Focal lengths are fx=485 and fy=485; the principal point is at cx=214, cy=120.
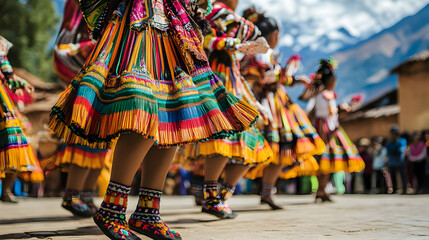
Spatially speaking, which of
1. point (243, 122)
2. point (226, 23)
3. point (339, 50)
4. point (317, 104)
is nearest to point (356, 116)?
point (339, 50)

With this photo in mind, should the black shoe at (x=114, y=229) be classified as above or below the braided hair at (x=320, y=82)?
below

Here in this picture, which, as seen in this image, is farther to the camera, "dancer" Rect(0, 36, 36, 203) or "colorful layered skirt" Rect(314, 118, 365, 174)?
"colorful layered skirt" Rect(314, 118, 365, 174)

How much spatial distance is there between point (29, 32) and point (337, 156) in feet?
84.6

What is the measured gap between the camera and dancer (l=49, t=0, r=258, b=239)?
2197 millimetres

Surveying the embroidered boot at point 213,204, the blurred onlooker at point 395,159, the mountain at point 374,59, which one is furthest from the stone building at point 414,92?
the embroidered boot at point 213,204

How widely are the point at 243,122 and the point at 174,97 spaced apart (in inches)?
14.3

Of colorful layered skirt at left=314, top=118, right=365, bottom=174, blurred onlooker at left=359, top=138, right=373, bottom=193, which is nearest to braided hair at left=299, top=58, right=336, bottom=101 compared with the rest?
colorful layered skirt at left=314, top=118, right=365, bottom=174

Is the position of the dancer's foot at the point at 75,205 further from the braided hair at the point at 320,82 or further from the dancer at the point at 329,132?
the braided hair at the point at 320,82

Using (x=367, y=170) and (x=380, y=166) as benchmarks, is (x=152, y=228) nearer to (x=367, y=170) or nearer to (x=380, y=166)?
(x=380, y=166)

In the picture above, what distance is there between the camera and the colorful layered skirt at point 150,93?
2184 mm

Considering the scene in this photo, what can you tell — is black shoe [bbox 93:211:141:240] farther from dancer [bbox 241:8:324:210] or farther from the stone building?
the stone building

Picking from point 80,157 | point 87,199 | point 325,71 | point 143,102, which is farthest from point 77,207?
point 325,71

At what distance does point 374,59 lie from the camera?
2614 centimetres

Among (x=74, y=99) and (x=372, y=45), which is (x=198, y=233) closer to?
(x=74, y=99)
